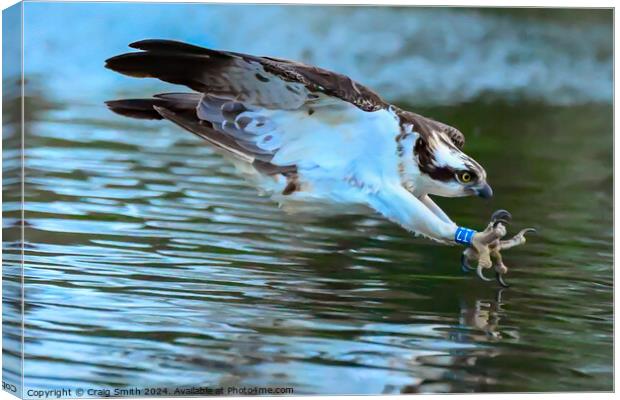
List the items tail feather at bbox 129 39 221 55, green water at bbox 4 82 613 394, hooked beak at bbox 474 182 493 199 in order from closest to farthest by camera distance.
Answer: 1. green water at bbox 4 82 613 394
2. tail feather at bbox 129 39 221 55
3. hooked beak at bbox 474 182 493 199

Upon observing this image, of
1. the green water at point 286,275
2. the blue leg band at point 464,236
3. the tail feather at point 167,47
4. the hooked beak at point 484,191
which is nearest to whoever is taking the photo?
the green water at point 286,275

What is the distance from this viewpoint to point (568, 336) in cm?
695

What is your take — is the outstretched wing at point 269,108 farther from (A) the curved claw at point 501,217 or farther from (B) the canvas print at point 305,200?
(A) the curved claw at point 501,217

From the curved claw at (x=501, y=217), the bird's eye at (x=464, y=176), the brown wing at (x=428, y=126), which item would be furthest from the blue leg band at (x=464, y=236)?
the brown wing at (x=428, y=126)

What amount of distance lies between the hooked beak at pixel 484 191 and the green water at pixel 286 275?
44mm

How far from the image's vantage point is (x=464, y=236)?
7023mm

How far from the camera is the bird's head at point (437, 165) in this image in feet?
23.2

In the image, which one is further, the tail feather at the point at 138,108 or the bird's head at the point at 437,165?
the bird's head at the point at 437,165

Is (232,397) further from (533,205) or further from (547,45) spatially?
(547,45)

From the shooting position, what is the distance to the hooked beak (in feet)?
23.4

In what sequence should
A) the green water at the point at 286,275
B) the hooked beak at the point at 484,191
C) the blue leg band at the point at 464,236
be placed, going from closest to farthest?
the green water at the point at 286,275, the blue leg band at the point at 464,236, the hooked beak at the point at 484,191

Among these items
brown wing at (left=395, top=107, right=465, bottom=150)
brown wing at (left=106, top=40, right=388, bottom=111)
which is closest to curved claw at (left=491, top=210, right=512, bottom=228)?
brown wing at (left=395, top=107, right=465, bottom=150)

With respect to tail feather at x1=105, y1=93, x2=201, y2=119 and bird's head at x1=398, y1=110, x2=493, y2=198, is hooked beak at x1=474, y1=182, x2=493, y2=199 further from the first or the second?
tail feather at x1=105, y1=93, x2=201, y2=119

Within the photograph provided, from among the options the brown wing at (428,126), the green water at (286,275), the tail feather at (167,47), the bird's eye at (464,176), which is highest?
the tail feather at (167,47)
